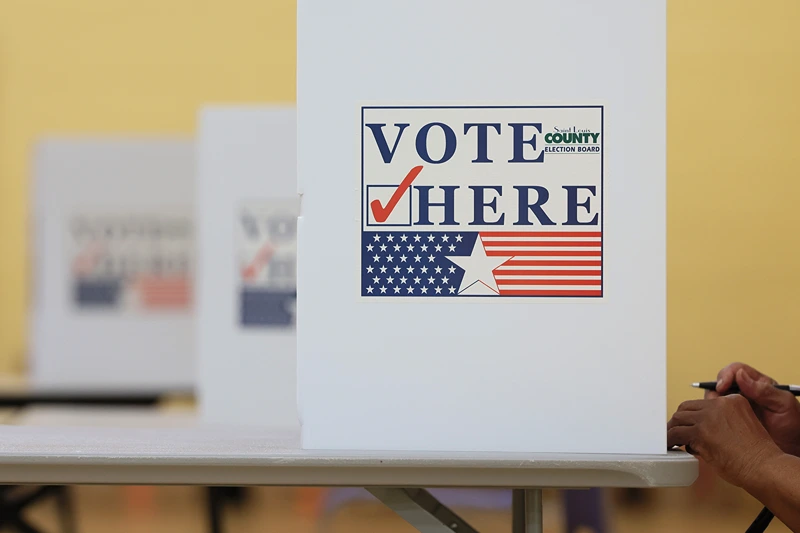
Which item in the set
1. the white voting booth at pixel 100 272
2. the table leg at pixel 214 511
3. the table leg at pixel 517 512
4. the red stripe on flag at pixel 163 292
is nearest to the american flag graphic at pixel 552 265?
the table leg at pixel 517 512

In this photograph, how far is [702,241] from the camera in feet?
16.2

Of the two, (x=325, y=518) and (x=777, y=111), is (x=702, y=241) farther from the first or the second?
(x=325, y=518)

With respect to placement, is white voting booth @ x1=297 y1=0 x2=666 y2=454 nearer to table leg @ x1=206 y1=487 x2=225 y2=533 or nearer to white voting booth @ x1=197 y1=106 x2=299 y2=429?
white voting booth @ x1=197 y1=106 x2=299 y2=429

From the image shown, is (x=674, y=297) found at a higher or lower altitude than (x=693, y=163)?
lower

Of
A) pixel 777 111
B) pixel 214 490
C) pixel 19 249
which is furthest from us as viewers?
pixel 19 249

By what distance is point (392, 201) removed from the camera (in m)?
1.05

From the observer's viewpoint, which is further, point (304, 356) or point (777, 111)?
point (777, 111)

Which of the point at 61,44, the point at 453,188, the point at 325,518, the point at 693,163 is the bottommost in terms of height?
the point at 325,518

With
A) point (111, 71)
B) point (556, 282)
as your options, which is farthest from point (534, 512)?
point (111, 71)

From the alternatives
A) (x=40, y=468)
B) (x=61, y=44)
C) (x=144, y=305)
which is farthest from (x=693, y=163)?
(x=40, y=468)

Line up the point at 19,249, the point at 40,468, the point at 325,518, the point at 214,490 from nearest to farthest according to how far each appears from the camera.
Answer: the point at 40,468
the point at 325,518
the point at 214,490
the point at 19,249

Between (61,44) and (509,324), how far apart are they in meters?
5.04

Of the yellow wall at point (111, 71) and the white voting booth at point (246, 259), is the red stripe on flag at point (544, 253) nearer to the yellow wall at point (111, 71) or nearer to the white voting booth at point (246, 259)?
the white voting booth at point (246, 259)

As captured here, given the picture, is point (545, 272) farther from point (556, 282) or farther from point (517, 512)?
point (517, 512)
